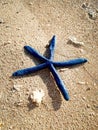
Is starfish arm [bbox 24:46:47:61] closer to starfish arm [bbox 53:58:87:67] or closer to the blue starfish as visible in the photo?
the blue starfish

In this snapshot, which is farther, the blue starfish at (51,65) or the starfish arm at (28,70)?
the starfish arm at (28,70)

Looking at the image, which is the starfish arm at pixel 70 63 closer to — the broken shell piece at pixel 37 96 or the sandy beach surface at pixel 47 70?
the sandy beach surface at pixel 47 70

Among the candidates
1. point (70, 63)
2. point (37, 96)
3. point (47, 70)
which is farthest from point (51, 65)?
point (37, 96)

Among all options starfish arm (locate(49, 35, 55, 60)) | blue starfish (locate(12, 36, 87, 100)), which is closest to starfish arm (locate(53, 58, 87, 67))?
blue starfish (locate(12, 36, 87, 100))

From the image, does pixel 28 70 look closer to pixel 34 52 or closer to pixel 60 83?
pixel 34 52

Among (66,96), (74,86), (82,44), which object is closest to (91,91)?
(74,86)

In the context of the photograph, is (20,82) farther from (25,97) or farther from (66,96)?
(66,96)

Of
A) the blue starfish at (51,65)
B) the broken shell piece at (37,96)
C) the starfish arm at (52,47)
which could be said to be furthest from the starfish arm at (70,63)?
the broken shell piece at (37,96)
